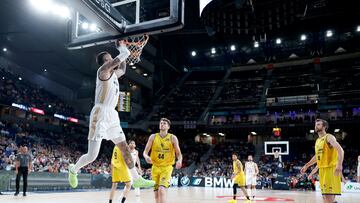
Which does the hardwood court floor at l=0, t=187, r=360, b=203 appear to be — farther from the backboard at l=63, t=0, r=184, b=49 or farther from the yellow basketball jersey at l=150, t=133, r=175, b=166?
the backboard at l=63, t=0, r=184, b=49

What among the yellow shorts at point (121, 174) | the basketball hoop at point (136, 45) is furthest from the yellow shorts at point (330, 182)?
the yellow shorts at point (121, 174)

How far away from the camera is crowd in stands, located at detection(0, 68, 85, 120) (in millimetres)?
25078

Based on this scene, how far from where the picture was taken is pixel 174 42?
43844 millimetres

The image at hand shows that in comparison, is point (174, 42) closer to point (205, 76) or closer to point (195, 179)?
point (205, 76)

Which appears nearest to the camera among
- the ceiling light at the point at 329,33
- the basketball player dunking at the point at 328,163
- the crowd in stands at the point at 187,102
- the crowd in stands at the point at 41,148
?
the basketball player dunking at the point at 328,163

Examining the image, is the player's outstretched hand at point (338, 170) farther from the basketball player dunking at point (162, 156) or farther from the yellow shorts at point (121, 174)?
the yellow shorts at point (121, 174)

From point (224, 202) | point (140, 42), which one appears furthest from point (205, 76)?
point (140, 42)

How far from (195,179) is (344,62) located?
963 inches

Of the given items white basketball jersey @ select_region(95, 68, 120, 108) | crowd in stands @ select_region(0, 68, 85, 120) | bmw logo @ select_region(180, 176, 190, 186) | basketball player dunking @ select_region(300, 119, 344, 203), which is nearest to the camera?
white basketball jersey @ select_region(95, 68, 120, 108)

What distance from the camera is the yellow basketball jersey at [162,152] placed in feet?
23.0

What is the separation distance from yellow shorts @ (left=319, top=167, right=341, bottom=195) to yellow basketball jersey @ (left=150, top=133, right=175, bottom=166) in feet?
9.44

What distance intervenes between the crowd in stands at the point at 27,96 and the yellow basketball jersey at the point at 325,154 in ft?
74.2

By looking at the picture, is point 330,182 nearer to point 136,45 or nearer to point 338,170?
point 338,170

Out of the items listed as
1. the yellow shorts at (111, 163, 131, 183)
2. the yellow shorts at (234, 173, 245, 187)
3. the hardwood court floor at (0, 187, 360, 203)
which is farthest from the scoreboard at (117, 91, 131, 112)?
the yellow shorts at (111, 163, 131, 183)
